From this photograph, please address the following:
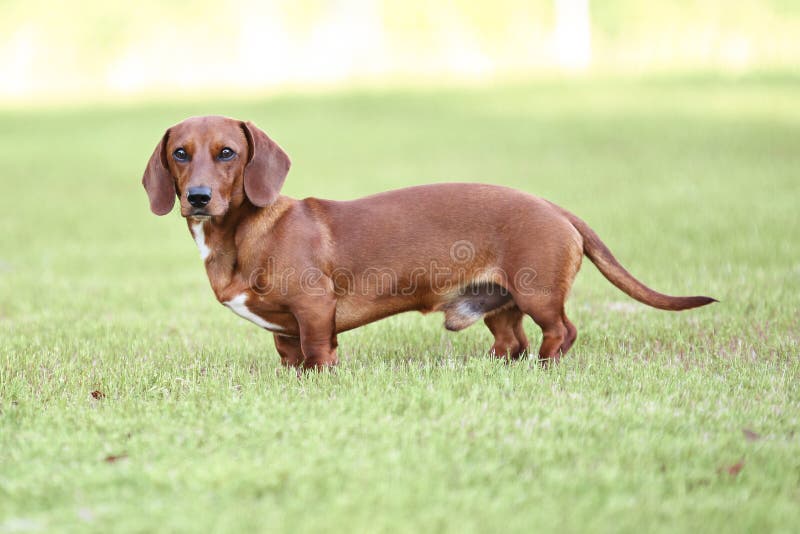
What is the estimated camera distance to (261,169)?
5.14 meters

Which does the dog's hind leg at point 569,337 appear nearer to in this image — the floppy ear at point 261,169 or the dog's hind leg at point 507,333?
the dog's hind leg at point 507,333

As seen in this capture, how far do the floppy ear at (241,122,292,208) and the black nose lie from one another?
27 centimetres

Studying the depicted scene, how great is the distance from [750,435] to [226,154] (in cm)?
290

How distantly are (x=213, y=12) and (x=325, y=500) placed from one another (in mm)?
35023

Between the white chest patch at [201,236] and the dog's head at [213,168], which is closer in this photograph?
A: the dog's head at [213,168]

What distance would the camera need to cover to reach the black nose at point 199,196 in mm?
4848

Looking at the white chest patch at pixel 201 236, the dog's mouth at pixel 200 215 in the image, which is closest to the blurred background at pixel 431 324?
the white chest patch at pixel 201 236

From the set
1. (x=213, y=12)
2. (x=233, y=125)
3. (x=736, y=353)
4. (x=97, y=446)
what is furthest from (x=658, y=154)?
(x=213, y=12)

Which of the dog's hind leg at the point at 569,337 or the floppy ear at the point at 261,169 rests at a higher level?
the floppy ear at the point at 261,169

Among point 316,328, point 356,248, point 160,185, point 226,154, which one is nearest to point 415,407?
point 316,328

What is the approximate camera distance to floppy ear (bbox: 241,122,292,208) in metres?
5.09

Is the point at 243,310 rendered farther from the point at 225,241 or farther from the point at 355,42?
the point at 355,42

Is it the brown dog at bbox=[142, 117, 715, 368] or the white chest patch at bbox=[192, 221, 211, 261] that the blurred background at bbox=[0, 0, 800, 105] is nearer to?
the brown dog at bbox=[142, 117, 715, 368]

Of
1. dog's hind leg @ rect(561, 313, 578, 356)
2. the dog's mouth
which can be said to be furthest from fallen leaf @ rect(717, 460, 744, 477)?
the dog's mouth
